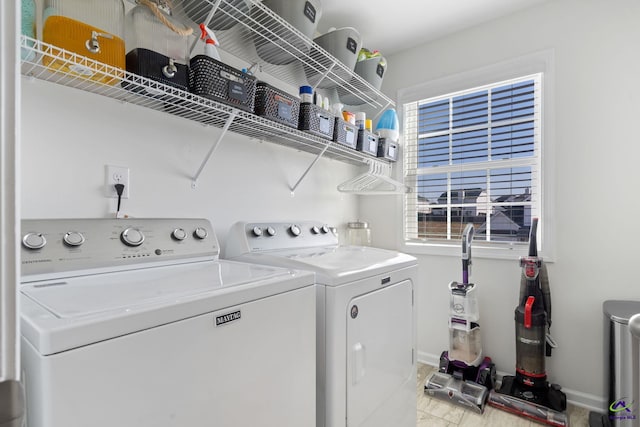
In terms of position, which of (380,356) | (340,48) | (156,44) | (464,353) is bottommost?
(464,353)

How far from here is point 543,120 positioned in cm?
222

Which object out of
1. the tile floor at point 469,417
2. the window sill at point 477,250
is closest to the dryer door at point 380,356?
the tile floor at point 469,417

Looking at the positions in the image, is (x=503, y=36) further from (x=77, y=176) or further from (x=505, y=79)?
(x=77, y=176)

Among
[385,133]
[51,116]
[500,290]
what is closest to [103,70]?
[51,116]

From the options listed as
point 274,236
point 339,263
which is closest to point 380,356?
point 339,263

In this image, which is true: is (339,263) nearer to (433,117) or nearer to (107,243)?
(107,243)

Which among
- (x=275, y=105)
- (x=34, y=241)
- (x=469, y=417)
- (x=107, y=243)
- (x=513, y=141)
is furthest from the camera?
(x=513, y=141)

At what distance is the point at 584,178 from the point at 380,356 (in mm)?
1799

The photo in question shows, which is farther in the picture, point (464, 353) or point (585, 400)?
point (464, 353)

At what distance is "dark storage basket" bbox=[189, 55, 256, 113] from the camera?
1.22 meters

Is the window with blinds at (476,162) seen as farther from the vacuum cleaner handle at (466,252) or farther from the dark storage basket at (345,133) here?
the dark storage basket at (345,133)

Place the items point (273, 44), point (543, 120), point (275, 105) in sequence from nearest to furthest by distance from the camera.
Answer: point (275, 105), point (273, 44), point (543, 120)

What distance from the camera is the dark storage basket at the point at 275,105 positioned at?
1488 millimetres

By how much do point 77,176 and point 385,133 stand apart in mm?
2041
